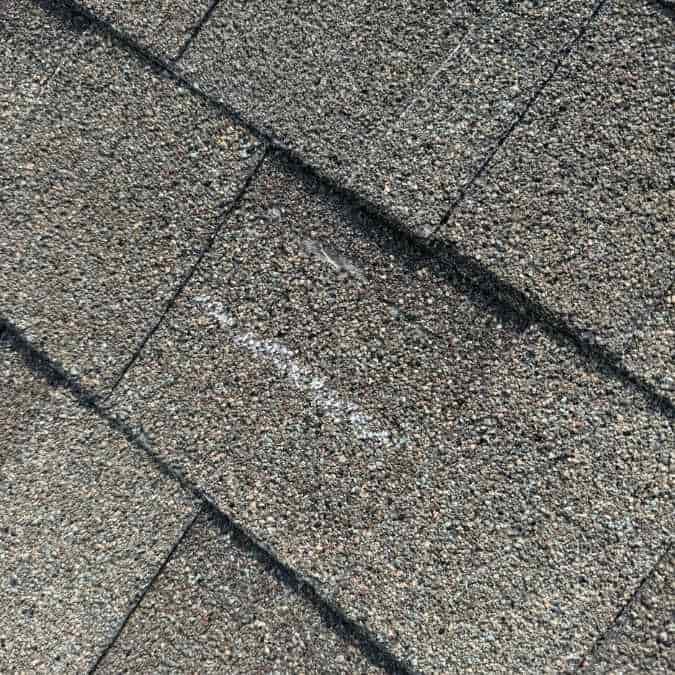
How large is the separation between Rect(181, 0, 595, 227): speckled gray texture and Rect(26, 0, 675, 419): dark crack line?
0.09 ft

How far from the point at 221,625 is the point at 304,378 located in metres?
0.88

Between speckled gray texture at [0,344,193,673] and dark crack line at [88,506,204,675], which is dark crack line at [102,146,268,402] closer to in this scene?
speckled gray texture at [0,344,193,673]

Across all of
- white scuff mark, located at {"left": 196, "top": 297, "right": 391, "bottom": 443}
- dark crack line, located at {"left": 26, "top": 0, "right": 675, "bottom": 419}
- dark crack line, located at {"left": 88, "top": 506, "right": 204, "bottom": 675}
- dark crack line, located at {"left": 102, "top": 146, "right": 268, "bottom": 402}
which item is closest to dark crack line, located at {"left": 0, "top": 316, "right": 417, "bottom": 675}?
dark crack line, located at {"left": 88, "top": 506, "right": 204, "bottom": 675}

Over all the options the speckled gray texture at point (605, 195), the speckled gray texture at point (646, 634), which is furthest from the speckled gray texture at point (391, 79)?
the speckled gray texture at point (646, 634)

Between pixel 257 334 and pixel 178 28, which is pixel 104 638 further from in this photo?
pixel 178 28

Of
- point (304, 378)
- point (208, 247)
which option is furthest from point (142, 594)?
point (208, 247)

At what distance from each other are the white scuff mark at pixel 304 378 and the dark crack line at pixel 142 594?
0.56m

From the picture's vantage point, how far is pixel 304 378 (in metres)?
2.26

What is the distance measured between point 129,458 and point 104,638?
2.04 feet

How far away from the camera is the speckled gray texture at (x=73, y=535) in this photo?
2316 mm

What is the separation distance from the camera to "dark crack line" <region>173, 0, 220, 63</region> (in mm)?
2324

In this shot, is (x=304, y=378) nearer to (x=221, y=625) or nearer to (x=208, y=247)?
(x=208, y=247)

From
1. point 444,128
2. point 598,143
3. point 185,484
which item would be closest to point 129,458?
point 185,484

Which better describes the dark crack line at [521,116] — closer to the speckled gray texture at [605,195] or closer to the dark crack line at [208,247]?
the speckled gray texture at [605,195]
